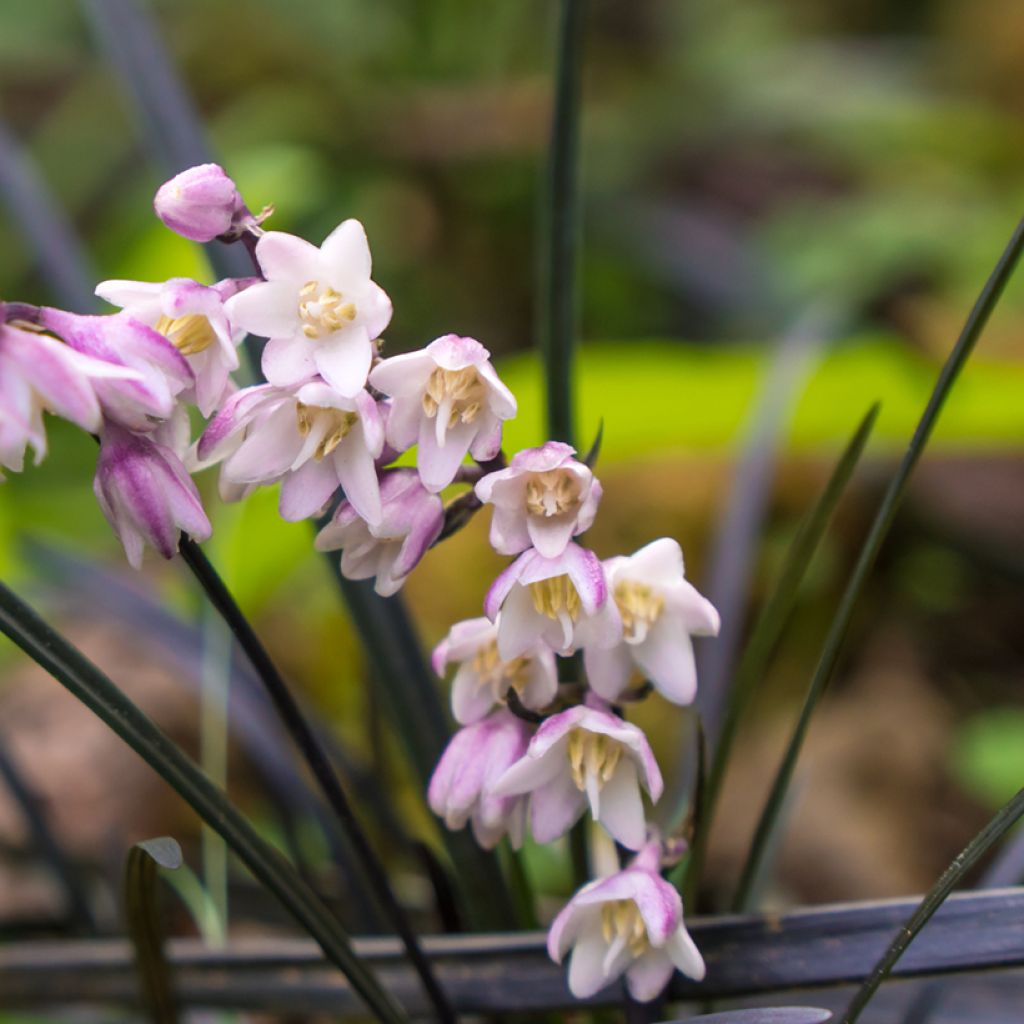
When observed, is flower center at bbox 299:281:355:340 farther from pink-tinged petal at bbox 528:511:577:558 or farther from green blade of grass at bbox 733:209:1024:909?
green blade of grass at bbox 733:209:1024:909

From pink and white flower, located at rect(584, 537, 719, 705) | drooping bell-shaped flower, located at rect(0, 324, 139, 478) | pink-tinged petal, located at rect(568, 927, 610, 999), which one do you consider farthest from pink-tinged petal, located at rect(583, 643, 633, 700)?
drooping bell-shaped flower, located at rect(0, 324, 139, 478)

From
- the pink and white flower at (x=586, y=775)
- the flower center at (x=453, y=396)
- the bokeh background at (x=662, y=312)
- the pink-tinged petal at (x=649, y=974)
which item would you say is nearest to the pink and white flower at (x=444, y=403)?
the flower center at (x=453, y=396)

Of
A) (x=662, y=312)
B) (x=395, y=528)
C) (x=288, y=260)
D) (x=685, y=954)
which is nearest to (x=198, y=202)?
(x=288, y=260)

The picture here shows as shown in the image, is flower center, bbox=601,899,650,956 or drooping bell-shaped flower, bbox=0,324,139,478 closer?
drooping bell-shaped flower, bbox=0,324,139,478

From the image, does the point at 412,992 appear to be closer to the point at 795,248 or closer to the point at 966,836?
the point at 966,836

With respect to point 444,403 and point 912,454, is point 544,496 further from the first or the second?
point 912,454

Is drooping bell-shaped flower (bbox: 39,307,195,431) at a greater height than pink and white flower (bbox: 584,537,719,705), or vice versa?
drooping bell-shaped flower (bbox: 39,307,195,431)

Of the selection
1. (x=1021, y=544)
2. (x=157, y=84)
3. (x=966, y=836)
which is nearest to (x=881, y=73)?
(x=1021, y=544)

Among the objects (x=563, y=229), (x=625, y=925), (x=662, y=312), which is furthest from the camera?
(x=662, y=312)
